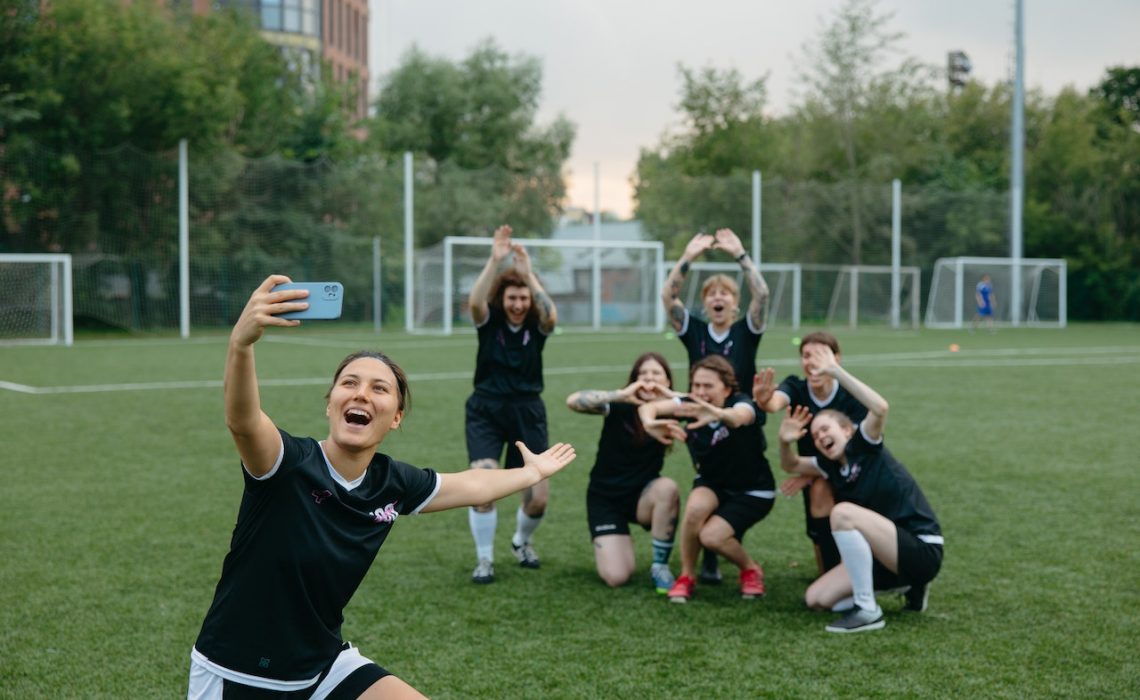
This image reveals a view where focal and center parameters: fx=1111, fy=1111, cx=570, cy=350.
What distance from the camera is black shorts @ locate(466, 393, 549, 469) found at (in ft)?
22.5

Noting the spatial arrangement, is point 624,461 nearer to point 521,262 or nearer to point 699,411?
point 699,411

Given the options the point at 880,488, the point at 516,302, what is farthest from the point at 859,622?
the point at 516,302

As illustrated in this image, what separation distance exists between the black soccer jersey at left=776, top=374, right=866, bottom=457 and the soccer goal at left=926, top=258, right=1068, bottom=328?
116 ft

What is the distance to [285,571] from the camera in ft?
10.2

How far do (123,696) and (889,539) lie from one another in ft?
11.8

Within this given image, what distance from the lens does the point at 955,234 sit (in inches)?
1619

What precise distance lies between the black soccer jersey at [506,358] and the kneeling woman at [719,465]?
101 cm

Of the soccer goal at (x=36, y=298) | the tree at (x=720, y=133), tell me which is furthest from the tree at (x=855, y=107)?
the soccer goal at (x=36, y=298)

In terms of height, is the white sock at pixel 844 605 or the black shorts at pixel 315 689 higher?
the black shorts at pixel 315 689

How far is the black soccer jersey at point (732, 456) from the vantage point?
6328mm

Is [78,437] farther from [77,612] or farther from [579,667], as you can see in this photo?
[579,667]

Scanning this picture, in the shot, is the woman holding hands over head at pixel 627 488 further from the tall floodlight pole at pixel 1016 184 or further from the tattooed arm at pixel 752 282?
the tall floodlight pole at pixel 1016 184

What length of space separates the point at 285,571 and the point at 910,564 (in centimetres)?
353

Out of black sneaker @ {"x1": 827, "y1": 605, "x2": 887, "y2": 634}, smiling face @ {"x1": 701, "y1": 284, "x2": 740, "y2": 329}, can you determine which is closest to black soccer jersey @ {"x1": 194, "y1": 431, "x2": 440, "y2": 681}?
black sneaker @ {"x1": 827, "y1": 605, "x2": 887, "y2": 634}
